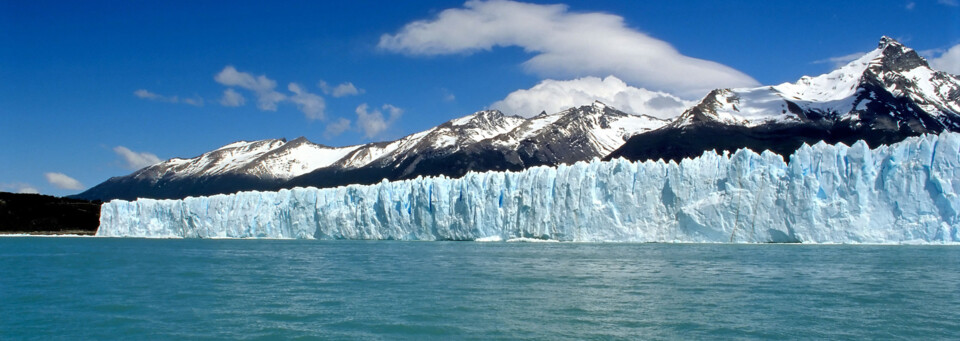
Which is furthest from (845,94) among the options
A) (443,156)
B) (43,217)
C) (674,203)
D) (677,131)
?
(43,217)

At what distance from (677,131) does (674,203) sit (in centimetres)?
7120

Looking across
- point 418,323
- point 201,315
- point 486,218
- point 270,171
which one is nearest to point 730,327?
point 418,323

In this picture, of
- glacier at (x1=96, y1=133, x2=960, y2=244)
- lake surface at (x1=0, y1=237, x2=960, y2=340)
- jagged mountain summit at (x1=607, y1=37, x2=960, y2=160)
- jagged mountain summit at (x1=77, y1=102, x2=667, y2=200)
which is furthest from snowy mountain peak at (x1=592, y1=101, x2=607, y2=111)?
lake surface at (x1=0, y1=237, x2=960, y2=340)

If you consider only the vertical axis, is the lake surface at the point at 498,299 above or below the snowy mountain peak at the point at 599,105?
below

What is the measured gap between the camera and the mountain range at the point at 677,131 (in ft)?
305

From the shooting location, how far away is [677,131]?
10288 cm

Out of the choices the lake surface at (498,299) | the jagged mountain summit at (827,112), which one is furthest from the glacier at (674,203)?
the jagged mountain summit at (827,112)

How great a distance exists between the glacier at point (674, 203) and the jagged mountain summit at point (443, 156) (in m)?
89.8

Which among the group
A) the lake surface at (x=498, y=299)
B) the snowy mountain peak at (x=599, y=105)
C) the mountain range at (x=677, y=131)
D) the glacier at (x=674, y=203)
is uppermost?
the snowy mountain peak at (x=599, y=105)

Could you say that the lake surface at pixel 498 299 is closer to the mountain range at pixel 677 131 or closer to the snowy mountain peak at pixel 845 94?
the mountain range at pixel 677 131

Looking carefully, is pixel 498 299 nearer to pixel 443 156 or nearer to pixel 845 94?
pixel 845 94

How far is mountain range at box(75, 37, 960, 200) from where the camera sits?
3664 inches

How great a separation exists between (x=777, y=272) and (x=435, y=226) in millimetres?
26584

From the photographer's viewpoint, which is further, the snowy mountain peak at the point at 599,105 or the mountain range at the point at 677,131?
the snowy mountain peak at the point at 599,105
